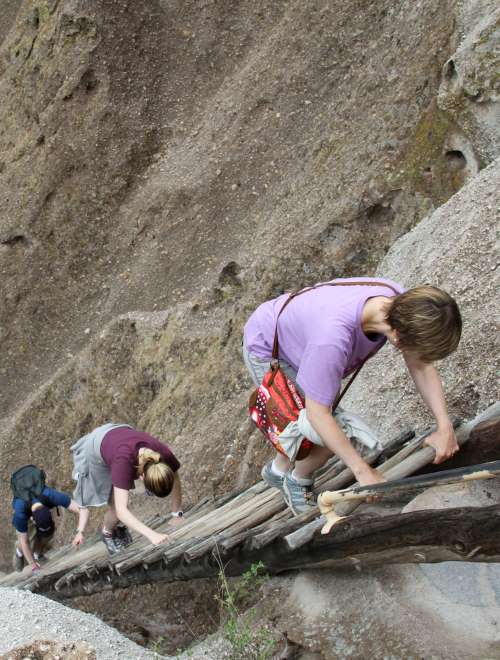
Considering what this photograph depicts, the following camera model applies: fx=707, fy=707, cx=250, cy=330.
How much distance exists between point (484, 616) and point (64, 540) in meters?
10.0

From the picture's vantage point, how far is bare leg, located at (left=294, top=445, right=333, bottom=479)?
4.26 m

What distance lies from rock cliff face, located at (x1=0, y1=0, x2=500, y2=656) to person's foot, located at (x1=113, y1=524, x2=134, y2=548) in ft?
5.22

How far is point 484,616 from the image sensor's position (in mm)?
3959

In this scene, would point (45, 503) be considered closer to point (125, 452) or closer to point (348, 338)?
point (125, 452)

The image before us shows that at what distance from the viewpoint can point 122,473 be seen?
19.2ft

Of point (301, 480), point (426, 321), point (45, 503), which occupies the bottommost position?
point (45, 503)

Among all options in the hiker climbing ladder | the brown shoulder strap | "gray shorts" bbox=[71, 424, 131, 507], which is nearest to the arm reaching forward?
the hiker climbing ladder

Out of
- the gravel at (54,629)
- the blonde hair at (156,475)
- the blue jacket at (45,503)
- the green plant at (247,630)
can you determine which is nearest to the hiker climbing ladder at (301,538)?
the green plant at (247,630)

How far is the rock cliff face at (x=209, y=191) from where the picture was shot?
31.6 ft

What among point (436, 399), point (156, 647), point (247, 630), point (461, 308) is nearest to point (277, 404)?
point (436, 399)

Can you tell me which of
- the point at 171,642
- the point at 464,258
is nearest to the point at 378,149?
the point at 464,258

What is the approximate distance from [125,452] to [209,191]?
10.8 m

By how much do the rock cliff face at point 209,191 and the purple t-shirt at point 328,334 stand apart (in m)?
2.63

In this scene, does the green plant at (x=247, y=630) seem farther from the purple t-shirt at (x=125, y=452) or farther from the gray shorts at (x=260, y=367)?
the purple t-shirt at (x=125, y=452)
